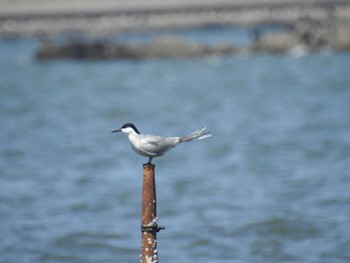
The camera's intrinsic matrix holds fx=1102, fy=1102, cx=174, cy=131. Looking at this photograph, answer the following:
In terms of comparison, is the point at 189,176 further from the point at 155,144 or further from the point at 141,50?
the point at 141,50

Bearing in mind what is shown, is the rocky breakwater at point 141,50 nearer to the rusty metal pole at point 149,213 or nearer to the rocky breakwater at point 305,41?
the rocky breakwater at point 305,41

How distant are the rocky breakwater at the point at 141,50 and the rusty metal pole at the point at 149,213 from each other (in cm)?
4736

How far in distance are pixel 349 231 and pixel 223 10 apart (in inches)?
3693

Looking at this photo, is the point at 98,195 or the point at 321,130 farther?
the point at 321,130

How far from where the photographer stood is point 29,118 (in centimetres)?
2909

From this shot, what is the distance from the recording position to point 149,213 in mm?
6918

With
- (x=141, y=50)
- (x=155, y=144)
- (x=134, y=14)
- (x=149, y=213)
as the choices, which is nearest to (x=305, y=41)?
(x=141, y=50)

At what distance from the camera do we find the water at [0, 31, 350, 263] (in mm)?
11617

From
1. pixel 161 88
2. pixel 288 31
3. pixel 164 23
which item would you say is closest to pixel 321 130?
pixel 161 88

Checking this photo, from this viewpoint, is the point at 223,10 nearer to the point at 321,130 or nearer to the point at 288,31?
the point at 288,31

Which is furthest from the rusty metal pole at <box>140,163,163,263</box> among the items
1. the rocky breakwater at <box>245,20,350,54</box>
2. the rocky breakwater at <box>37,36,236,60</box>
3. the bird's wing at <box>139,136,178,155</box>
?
the rocky breakwater at <box>37,36,236,60</box>

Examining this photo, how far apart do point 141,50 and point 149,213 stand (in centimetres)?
4838

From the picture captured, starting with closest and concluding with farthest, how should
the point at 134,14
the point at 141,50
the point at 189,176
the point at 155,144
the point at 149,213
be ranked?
the point at 149,213 → the point at 155,144 → the point at 189,176 → the point at 141,50 → the point at 134,14

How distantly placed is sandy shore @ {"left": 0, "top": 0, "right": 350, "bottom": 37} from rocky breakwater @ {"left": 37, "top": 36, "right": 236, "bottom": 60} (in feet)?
131
